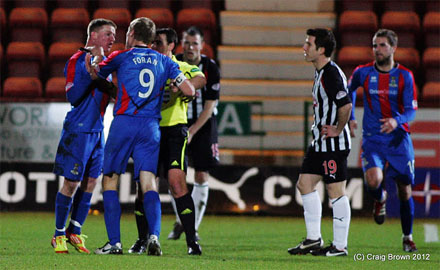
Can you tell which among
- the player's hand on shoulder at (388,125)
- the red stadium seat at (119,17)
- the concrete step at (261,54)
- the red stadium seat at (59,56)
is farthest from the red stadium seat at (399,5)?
the player's hand on shoulder at (388,125)

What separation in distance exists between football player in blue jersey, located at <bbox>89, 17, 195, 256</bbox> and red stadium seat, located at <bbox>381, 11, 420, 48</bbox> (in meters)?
8.61

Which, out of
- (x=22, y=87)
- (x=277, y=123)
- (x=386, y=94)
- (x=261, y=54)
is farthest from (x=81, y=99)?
(x=261, y=54)

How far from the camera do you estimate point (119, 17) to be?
44.5 feet

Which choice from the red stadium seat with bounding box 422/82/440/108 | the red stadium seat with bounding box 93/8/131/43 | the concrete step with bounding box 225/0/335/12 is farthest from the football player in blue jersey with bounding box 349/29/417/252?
the concrete step with bounding box 225/0/335/12

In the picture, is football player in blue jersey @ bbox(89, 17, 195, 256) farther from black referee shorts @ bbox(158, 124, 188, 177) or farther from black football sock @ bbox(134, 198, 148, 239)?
black football sock @ bbox(134, 198, 148, 239)

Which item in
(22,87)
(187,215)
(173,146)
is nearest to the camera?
(187,215)

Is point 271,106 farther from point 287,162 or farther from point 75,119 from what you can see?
point 75,119

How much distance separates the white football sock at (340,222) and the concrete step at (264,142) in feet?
14.2

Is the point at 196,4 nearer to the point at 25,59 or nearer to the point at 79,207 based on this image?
the point at 25,59

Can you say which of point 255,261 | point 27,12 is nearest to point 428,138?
point 255,261

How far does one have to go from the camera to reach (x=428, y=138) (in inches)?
415

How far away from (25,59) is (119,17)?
172cm

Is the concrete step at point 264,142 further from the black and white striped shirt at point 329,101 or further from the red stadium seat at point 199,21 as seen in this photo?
the black and white striped shirt at point 329,101

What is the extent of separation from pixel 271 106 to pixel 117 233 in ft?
17.0
